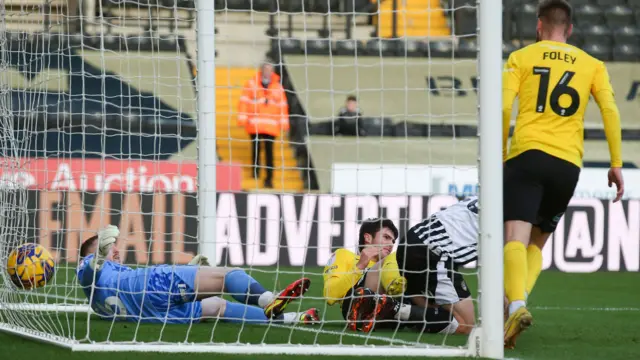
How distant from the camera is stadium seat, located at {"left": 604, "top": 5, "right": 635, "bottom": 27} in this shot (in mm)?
17266

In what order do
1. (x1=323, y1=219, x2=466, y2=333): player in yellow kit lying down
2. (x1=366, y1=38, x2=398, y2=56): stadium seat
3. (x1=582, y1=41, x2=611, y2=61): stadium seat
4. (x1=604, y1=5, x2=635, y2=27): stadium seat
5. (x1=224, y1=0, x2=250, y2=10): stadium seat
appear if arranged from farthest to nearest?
(x1=604, y1=5, x2=635, y2=27): stadium seat < (x1=582, y1=41, x2=611, y2=61): stadium seat < (x1=366, y1=38, x2=398, y2=56): stadium seat < (x1=224, y1=0, x2=250, y2=10): stadium seat < (x1=323, y1=219, x2=466, y2=333): player in yellow kit lying down

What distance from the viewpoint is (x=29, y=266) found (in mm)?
6602

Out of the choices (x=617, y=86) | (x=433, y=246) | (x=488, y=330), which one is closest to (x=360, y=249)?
(x=433, y=246)

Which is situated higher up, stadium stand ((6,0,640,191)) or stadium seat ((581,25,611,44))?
stadium seat ((581,25,611,44))

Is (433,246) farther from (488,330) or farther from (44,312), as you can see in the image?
(44,312)

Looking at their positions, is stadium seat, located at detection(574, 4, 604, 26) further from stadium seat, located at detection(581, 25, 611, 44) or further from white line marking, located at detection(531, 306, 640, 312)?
white line marking, located at detection(531, 306, 640, 312)

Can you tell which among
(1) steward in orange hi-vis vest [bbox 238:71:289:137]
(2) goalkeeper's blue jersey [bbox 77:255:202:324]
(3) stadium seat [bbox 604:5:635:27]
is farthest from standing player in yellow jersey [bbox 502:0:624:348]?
(3) stadium seat [bbox 604:5:635:27]

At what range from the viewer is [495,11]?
193 inches

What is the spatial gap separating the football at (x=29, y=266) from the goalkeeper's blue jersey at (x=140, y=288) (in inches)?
19.0

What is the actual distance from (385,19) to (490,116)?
10248 millimetres

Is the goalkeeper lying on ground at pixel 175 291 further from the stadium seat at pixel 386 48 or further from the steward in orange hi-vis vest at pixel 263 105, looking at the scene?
the stadium seat at pixel 386 48

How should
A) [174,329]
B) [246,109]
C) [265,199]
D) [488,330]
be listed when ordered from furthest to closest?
[246,109]
[265,199]
[174,329]
[488,330]

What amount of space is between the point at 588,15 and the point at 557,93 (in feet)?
40.1

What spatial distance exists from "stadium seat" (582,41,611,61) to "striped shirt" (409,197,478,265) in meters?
11.4
